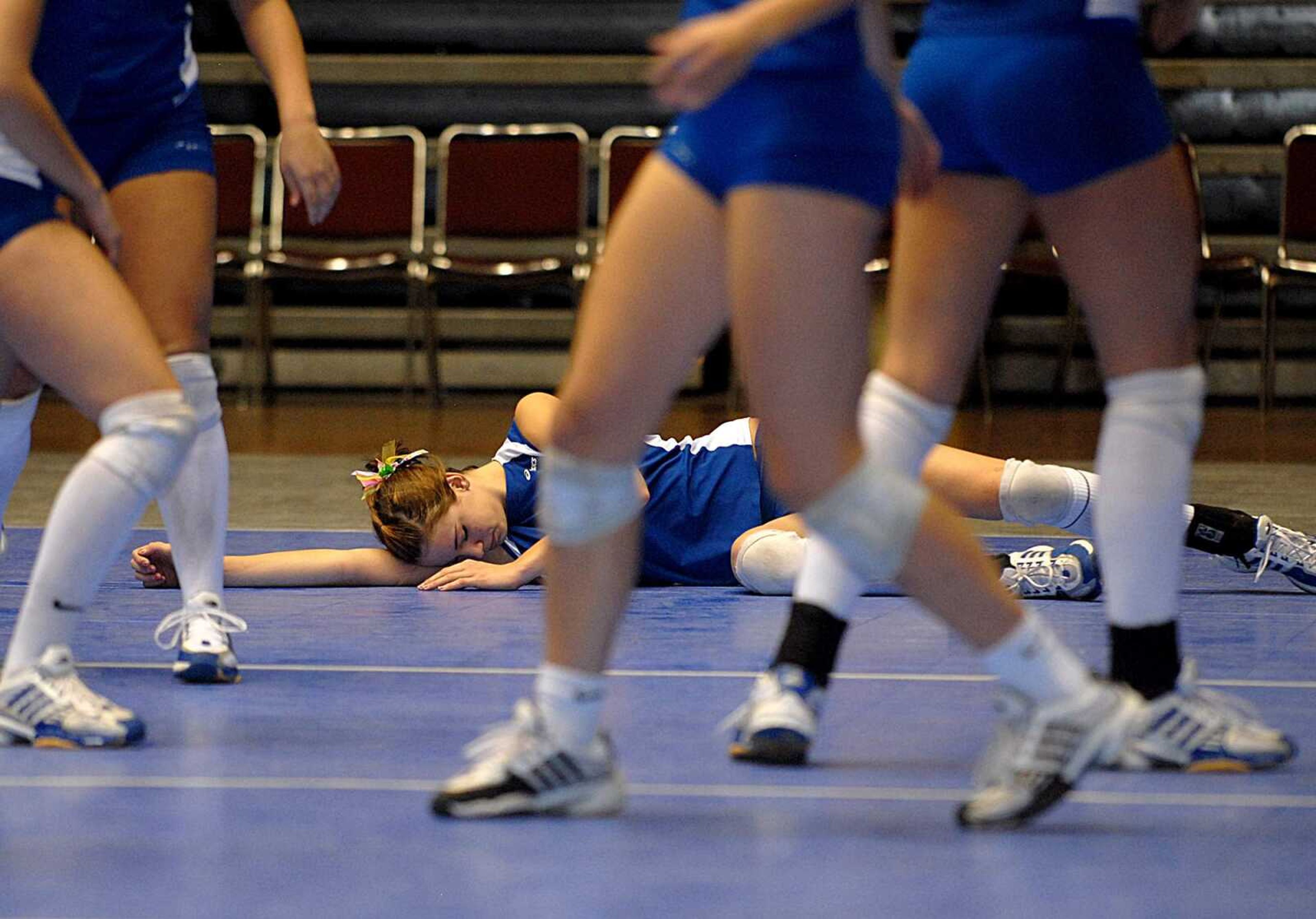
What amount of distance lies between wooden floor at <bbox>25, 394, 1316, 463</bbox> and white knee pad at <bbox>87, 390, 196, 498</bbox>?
11.7ft

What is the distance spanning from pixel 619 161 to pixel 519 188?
1.55 ft

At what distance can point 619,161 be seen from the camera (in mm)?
7805

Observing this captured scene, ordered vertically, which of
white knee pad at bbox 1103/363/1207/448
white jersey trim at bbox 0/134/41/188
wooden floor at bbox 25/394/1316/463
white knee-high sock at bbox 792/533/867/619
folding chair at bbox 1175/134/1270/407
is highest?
white jersey trim at bbox 0/134/41/188

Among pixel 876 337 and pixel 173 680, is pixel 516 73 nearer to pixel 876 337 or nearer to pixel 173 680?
pixel 876 337

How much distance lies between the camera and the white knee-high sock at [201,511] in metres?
2.70

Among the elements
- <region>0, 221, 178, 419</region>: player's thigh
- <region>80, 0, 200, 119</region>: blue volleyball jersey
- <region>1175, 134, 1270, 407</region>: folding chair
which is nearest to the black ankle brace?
<region>0, 221, 178, 419</region>: player's thigh

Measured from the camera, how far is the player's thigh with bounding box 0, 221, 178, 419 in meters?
2.15

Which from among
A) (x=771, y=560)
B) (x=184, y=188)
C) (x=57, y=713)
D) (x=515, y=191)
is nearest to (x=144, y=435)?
(x=57, y=713)

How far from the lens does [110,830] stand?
6.04 ft

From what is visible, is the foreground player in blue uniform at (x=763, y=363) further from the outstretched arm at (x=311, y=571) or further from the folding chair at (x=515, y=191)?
the folding chair at (x=515, y=191)

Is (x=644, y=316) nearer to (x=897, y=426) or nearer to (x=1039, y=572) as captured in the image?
(x=897, y=426)

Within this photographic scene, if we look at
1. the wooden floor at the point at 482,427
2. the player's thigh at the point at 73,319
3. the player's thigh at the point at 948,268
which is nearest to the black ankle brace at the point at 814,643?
the player's thigh at the point at 948,268

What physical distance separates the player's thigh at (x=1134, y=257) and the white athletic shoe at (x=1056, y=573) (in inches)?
51.0

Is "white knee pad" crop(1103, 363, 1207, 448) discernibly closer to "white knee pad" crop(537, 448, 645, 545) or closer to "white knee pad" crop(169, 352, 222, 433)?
"white knee pad" crop(537, 448, 645, 545)
